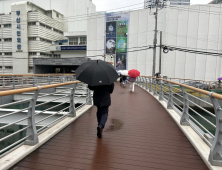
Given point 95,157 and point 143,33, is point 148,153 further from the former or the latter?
point 143,33

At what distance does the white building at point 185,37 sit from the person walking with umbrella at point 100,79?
101 ft

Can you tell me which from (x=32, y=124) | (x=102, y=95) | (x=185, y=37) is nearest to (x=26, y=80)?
(x=32, y=124)

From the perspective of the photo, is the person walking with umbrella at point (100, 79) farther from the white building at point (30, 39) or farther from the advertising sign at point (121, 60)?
the white building at point (30, 39)

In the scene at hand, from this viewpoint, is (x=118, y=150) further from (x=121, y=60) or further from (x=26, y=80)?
(x=121, y=60)

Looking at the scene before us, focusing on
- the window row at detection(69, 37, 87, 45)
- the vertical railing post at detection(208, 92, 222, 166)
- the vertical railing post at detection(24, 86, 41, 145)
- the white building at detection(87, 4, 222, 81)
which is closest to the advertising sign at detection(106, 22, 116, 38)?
the white building at detection(87, 4, 222, 81)

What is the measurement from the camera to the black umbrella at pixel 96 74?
315 centimetres

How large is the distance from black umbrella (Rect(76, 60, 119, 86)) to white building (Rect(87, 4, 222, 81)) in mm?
30956

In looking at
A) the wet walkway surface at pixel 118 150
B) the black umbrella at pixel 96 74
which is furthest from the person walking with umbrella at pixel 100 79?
the wet walkway surface at pixel 118 150

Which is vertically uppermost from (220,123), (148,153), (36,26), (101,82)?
(36,26)

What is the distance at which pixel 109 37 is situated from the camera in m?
34.9

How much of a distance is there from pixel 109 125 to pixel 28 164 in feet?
7.61

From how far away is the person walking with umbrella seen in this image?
316 cm

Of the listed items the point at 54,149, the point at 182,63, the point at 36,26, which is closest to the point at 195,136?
the point at 54,149

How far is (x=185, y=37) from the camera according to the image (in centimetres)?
3167
